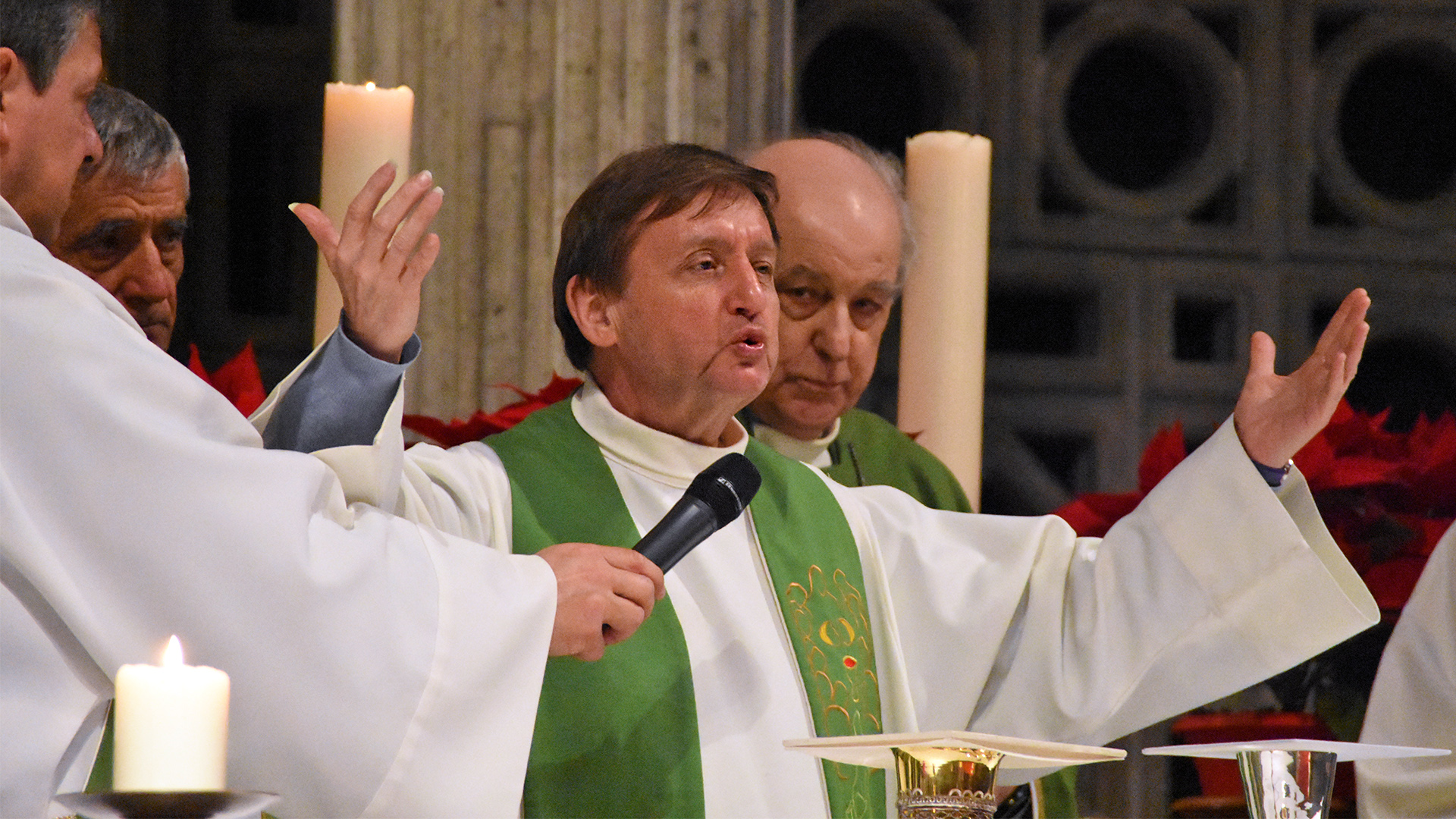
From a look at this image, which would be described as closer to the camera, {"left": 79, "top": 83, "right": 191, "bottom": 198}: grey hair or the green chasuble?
{"left": 79, "top": 83, "right": 191, "bottom": 198}: grey hair

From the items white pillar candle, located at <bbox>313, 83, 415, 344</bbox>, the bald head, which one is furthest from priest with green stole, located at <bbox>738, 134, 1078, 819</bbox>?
white pillar candle, located at <bbox>313, 83, 415, 344</bbox>

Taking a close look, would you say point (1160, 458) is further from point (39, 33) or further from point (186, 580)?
point (39, 33)

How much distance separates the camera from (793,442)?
365 centimetres

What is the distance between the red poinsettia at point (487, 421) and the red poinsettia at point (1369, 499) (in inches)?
37.7

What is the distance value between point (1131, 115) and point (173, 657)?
384 cm

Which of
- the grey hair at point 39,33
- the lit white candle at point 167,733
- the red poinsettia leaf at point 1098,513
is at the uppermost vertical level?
the grey hair at point 39,33

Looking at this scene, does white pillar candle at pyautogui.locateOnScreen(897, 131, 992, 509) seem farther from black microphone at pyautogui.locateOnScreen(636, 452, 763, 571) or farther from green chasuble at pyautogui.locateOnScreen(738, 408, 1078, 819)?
black microphone at pyautogui.locateOnScreen(636, 452, 763, 571)

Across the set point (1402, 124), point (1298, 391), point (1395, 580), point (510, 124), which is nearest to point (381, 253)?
point (1298, 391)

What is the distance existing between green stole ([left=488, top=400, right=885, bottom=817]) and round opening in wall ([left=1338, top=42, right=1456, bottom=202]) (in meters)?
2.55

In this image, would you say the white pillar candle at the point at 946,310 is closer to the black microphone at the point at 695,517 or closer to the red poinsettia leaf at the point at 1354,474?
the red poinsettia leaf at the point at 1354,474

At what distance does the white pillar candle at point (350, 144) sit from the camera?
3.00 m

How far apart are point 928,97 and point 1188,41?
0.66m

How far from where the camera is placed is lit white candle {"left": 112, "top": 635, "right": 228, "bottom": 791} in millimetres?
1390

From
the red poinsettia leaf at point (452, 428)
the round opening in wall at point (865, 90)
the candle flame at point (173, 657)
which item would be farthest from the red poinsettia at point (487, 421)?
the candle flame at point (173, 657)
